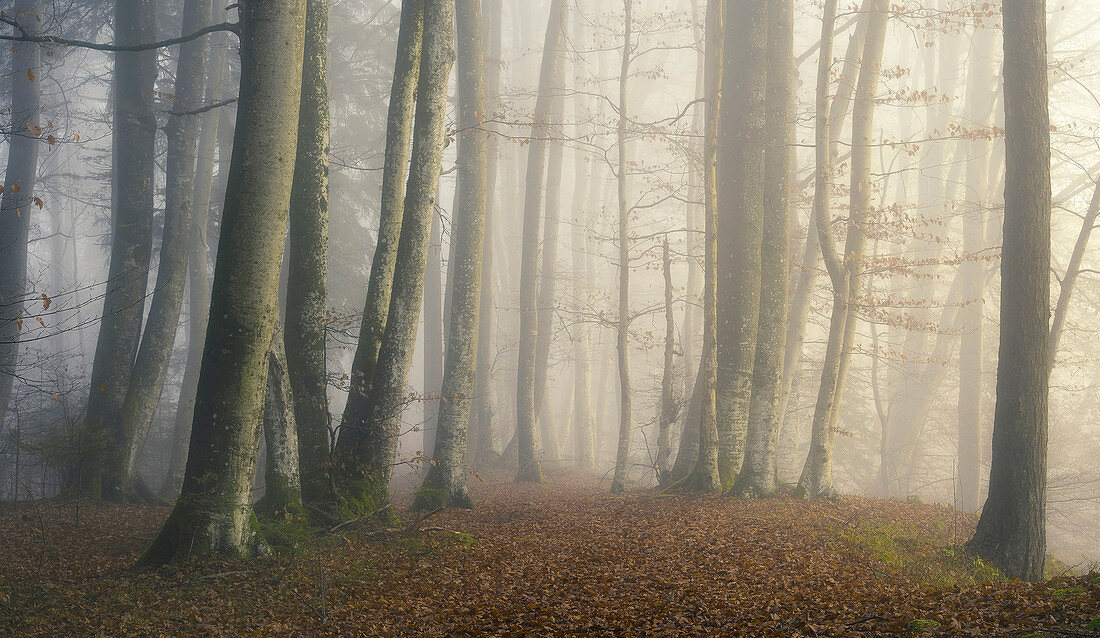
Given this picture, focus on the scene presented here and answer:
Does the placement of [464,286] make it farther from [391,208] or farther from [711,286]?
[711,286]

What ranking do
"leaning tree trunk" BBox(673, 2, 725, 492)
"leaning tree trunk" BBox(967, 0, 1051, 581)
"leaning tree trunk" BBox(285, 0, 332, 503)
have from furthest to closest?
"leaning tree trunk" BBox(673, 2, 725, 492), "leaning tree trunk" BBox(285, 0, 332, 503), "leaning tree trunk" BBox(967, 0, 1051, 581)

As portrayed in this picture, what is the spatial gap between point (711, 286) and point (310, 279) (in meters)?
6.45

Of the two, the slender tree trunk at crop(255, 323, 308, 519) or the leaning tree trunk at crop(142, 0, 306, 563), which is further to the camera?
the slender tree trunk at crop(255, 323, 308, 519)

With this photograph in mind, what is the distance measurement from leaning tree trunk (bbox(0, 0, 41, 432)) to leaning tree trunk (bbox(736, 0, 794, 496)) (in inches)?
461

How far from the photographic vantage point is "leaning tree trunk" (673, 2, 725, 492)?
36.7 feet

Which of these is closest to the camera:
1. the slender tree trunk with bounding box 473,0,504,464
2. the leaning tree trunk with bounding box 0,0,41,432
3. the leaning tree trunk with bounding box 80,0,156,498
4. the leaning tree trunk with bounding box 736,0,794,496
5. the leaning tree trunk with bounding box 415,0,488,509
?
the leaning tree trunk with bounding box 415,0,488,509

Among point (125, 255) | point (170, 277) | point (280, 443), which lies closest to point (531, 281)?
point (170, 277)

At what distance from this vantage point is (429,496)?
10.0 meters

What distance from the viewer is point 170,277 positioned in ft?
39.9

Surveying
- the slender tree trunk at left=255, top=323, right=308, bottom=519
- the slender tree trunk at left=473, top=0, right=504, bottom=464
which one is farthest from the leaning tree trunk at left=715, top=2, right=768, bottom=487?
the slender tree trunk at left=473, top=0, right=504, bottom=464

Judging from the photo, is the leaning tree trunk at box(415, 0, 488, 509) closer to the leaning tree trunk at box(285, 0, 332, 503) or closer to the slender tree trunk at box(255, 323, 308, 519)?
the leaning tree trunk at box(285, 0, 332, 503)

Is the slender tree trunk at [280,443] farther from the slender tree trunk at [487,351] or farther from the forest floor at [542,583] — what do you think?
the slender tree trunk at [487,351]

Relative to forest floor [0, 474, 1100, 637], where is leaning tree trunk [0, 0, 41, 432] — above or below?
above

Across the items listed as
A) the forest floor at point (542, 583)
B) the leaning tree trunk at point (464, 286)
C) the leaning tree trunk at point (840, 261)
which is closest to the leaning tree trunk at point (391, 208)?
the leaning tree trunk at point (464, 286)
